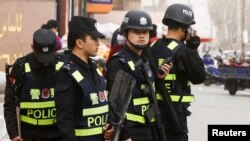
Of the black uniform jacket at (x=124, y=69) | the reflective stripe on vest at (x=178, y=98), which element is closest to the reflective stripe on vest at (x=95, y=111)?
the black uniform jacket at (x=124, y=69)

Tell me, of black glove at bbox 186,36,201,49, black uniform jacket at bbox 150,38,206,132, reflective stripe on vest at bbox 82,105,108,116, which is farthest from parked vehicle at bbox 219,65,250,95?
reflective stripe on vest at bbox 82,105,108,116

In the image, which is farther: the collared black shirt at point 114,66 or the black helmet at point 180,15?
the black helmet at point 180,15

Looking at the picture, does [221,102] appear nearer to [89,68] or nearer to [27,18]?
[27,18]

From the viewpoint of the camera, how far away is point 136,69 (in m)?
6.00

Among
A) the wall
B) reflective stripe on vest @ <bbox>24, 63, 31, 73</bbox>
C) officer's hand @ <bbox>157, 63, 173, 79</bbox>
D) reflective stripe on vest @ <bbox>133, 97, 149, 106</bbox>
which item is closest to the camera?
reflective stripe on vest @ <bbox>133, 97, 149, 106</bbox>

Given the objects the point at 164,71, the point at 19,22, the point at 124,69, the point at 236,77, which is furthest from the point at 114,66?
the point at 236,77

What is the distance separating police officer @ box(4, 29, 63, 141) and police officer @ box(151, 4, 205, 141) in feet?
3.00

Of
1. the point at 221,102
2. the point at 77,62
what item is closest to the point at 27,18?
the point at 221,102

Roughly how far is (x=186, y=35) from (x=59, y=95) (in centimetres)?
187

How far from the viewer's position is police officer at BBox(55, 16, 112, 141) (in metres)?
5.23

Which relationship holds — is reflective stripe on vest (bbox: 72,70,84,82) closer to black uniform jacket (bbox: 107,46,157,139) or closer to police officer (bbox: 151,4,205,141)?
black uniform jacket (bbox: 107,46,157,139)

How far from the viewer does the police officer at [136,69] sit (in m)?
5.99

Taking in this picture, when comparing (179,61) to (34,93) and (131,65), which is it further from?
(34,93)

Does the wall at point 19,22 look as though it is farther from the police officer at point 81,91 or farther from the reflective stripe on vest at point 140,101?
the police officer at point 81,91
